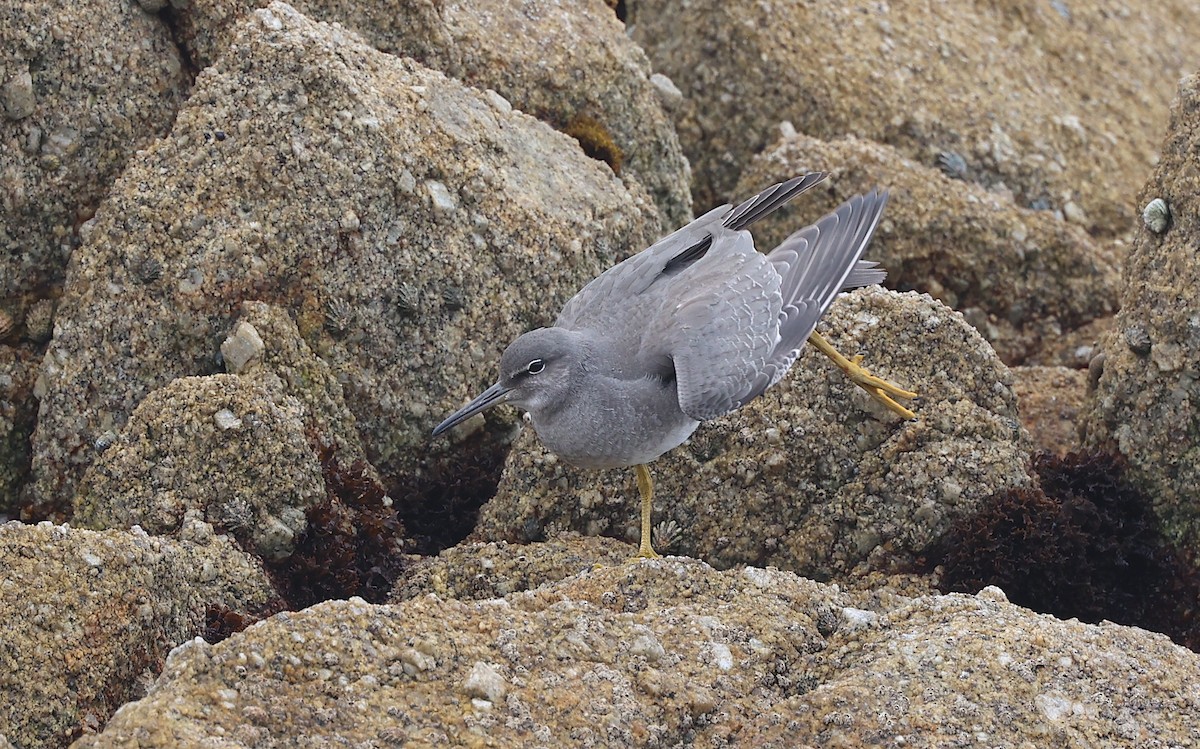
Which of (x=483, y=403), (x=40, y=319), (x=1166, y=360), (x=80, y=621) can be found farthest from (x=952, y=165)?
A: (x=80, y=621)

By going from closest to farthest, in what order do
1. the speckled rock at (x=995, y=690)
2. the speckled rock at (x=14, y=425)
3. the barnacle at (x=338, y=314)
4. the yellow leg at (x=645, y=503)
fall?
the speckled rock at (x=995, y=690), the yellow leg at (x=645, y=503), the speckled rock at (x=14, y=425), the barnacle at (x=338, y=314)

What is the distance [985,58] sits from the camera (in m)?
10.4

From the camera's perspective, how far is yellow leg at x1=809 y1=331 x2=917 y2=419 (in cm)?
654

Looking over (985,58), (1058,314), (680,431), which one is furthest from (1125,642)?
(985,58)

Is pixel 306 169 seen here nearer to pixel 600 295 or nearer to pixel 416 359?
→ pixel 416 359

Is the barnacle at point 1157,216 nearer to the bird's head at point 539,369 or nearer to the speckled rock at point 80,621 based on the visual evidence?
the bird's head at point 539,369

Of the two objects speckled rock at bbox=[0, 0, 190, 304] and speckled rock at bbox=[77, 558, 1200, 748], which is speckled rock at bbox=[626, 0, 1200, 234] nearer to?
speckled rock at bbox=[0, 0, 190, 304]

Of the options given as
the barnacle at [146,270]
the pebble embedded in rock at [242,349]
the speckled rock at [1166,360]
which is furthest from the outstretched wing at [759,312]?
the barnacle at [146,270]

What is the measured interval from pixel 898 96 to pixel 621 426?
468 centimetres

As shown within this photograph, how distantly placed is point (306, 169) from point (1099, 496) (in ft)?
14.2

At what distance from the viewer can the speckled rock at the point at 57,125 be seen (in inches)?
271

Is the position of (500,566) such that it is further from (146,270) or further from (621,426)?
(146,270)

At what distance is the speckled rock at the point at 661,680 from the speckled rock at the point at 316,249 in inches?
86.6

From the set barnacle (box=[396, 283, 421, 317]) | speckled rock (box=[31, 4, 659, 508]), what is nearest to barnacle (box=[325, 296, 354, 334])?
speckled rock (box=[31, 4, 659, 508])
